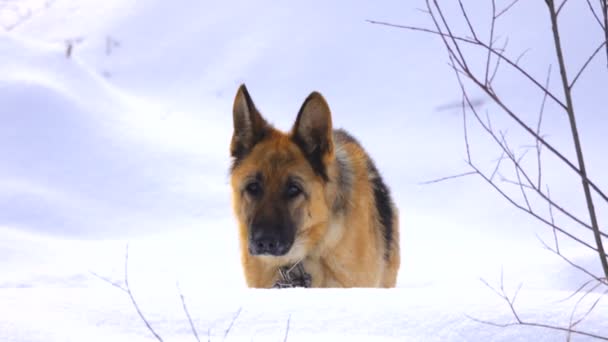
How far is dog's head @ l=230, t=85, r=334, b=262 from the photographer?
448 centimetres

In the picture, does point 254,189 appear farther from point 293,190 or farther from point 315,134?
point 315,134

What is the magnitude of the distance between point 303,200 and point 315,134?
1.39 ft

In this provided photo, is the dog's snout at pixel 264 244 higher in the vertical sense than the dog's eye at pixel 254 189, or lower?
lower

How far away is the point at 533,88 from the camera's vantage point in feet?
41.0

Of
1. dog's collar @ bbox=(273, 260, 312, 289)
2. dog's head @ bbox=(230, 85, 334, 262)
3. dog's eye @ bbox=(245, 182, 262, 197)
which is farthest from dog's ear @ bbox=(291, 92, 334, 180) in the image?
dog's collar @ bbox=(273, 260, 312, 289)

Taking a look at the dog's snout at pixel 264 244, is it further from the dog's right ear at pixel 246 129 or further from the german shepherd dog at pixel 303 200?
the dog's right ear at pixel 246 129

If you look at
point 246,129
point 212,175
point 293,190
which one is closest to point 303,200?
point 293,190

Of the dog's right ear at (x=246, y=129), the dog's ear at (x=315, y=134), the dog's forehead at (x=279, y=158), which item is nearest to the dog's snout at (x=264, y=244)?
the dog's forehead at (x=279, y=158)

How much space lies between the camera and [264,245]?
4297 mm

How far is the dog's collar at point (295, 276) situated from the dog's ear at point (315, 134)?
0.55 m

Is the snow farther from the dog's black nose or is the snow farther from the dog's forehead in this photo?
the dog's forehead

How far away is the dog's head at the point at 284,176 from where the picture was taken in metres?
4.48

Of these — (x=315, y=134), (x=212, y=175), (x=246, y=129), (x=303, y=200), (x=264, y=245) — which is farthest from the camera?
(x=212, y=175)

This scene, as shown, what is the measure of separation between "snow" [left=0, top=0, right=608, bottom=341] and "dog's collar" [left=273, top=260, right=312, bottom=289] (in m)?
0.86
